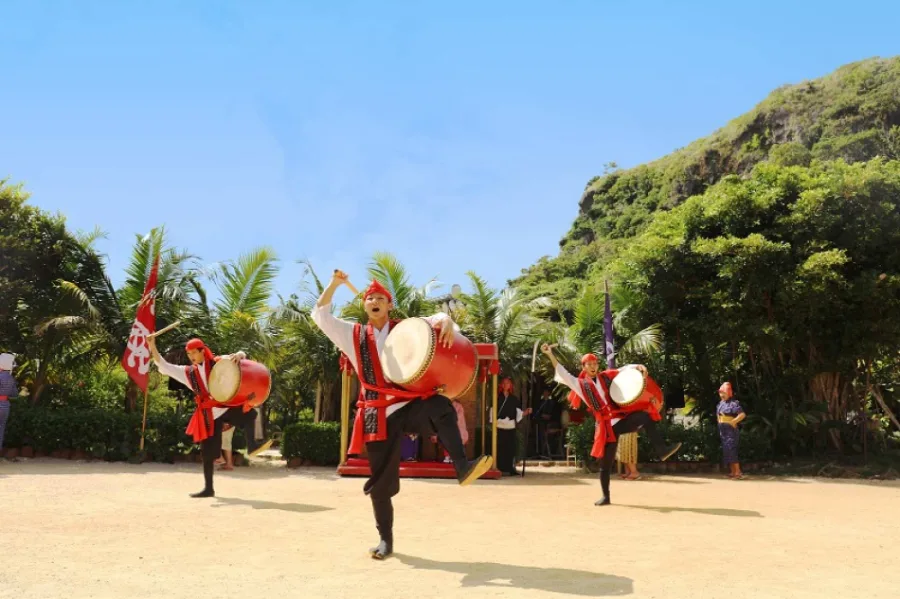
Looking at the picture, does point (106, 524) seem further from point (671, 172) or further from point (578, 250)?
point (671, 172)

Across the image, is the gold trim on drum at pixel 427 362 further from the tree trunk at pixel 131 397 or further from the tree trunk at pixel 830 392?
the tree trunk at pixel 830 392

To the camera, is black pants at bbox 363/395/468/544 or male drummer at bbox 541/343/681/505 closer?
black pants at bbox 363/395/468/544

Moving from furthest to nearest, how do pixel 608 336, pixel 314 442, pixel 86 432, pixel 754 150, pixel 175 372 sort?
pixel 754 150 → pixel 608 336 → pixel 314 442 → pixel 86 432 → pixel 175 372

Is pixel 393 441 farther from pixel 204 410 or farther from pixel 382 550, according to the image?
pixel 204 410

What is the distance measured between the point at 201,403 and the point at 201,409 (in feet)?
0.23

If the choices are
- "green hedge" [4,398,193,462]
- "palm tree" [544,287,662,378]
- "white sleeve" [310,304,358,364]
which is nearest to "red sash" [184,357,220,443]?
"white sleeve" [310,304,358,364]

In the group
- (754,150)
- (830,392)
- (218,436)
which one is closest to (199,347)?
(218,436)

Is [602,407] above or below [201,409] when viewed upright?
above

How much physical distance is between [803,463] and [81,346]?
13.9 meters

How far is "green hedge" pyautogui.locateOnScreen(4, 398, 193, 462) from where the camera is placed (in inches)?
539

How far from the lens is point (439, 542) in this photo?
629 centimetres

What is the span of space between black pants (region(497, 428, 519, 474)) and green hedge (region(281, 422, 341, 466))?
9.58 ft

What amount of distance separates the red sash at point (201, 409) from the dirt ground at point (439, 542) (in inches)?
31.3

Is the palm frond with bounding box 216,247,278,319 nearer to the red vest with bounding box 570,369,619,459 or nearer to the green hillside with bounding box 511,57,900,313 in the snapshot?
the red vest with bounding box 570,369,619,459
